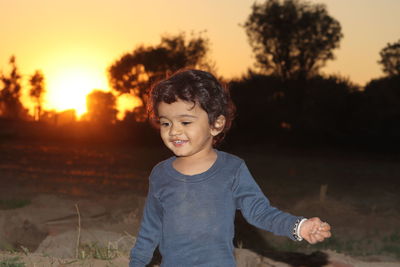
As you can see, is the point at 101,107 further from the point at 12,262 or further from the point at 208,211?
the point at 208,211

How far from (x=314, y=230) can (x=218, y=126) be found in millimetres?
662

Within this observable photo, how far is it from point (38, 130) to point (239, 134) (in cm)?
1471

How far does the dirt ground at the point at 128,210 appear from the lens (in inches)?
185

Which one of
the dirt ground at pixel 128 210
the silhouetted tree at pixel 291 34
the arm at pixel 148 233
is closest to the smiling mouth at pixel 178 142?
the arm at pixel 148 233

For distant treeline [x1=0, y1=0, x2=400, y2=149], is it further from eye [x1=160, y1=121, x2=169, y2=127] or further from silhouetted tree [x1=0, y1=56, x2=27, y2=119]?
eye [x1=160, y1=121, x2=169, y2=127]

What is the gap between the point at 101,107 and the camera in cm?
4872

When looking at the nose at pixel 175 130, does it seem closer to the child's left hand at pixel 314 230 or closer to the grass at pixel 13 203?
the child's left hand at pixel 314 230

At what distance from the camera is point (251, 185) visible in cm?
258

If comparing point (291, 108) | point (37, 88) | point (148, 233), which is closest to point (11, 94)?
point (37, 88)

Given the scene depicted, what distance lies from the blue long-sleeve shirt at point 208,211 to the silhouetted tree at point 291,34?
35.2 metres

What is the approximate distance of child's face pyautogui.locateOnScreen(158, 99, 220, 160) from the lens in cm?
256

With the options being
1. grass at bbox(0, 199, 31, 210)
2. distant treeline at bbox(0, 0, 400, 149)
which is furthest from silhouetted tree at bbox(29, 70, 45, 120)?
grass at bbox(0, 199, 31, 210)

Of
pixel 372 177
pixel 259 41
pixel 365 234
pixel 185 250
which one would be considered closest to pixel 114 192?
pixel 365 234

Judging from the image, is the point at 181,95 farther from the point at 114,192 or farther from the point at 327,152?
the point at 327,152
